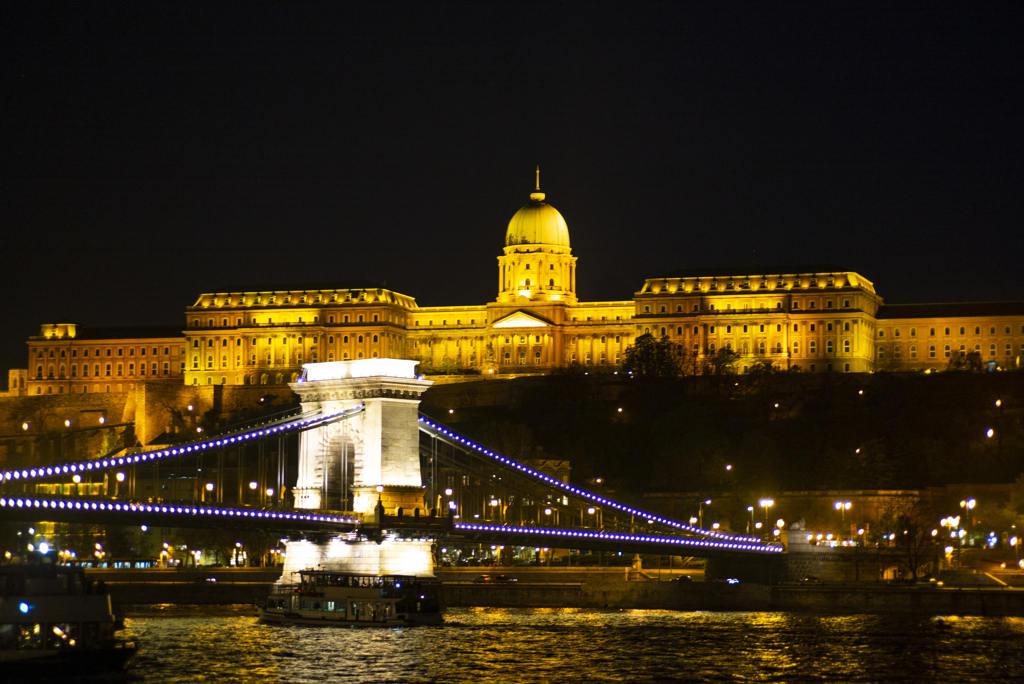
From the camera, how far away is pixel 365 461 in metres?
59.3

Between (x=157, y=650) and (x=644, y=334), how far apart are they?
90.1 metres

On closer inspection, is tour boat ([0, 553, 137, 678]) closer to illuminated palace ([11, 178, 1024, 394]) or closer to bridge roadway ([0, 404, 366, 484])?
bridge roadway ([0, 404, 366, 484])

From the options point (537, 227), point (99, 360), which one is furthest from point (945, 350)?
point (99, 360)

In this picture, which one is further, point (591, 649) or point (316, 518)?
point (316, 518)

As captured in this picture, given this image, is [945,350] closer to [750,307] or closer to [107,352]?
[750,307]

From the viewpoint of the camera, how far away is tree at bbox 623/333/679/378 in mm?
128125

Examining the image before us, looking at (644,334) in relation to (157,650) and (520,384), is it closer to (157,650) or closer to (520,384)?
(520,384)

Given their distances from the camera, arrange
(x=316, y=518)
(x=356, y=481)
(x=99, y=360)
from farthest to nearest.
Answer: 1. (x=99, y=360)
2. (x=356, y=481)
3. (x=316, y=518)

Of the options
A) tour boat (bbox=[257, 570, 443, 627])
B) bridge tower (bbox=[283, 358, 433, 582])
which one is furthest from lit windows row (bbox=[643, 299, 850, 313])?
tour boat (bbox=[257, 570, 443, 627])

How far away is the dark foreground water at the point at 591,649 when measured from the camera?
4756cm

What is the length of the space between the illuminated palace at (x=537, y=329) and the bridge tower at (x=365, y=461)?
7658 centimetres

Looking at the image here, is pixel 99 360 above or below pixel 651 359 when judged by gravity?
above

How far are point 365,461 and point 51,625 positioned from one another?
1666 cm

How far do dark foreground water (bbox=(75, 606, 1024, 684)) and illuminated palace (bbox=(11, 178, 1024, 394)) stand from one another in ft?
247
